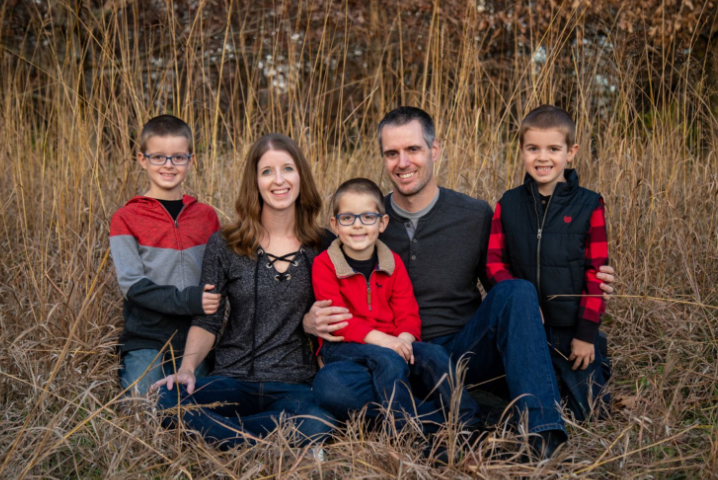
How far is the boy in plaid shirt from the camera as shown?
2.12 m

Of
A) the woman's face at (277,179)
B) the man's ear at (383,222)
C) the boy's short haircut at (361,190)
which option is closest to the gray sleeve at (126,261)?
the woman's face at (277,179)

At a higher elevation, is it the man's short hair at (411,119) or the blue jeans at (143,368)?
the man's short hair at (411,119)

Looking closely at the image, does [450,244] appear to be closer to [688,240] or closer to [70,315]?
[688,240]

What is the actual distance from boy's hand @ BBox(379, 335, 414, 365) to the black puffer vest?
0.52 meters

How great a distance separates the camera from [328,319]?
208 centimetres

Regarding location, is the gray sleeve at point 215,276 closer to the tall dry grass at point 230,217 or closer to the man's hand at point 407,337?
the tall dry grass at point 230,217

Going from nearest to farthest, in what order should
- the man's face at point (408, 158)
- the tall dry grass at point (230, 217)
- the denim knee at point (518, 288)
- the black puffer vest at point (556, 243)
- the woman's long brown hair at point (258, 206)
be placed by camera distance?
the tall dry grass at point (230, 217)
the denim knee at point (518, 288)
the black puffer vest at point (556, 243)
the woman's long brown hair at point (258, 206)
the man's face at point (408, 158)

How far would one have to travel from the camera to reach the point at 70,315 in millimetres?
2361

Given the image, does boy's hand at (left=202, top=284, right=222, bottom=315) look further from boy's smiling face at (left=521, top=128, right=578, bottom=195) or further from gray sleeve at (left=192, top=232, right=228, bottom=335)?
boy's smiling face at (left=521, top=128, right=578, bottom=195)

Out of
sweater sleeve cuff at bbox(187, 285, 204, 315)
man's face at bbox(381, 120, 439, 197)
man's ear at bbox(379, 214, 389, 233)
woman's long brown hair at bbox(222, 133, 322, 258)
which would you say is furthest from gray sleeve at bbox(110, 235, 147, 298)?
man's face at bbox(381, 120, 439, 197)

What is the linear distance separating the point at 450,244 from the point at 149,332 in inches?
46.1

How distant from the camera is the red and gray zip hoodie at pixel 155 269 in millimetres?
2199

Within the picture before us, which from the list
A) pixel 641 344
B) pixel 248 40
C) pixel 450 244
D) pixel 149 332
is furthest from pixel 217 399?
pixel 248 40

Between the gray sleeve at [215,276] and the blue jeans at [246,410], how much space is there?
0.20m
